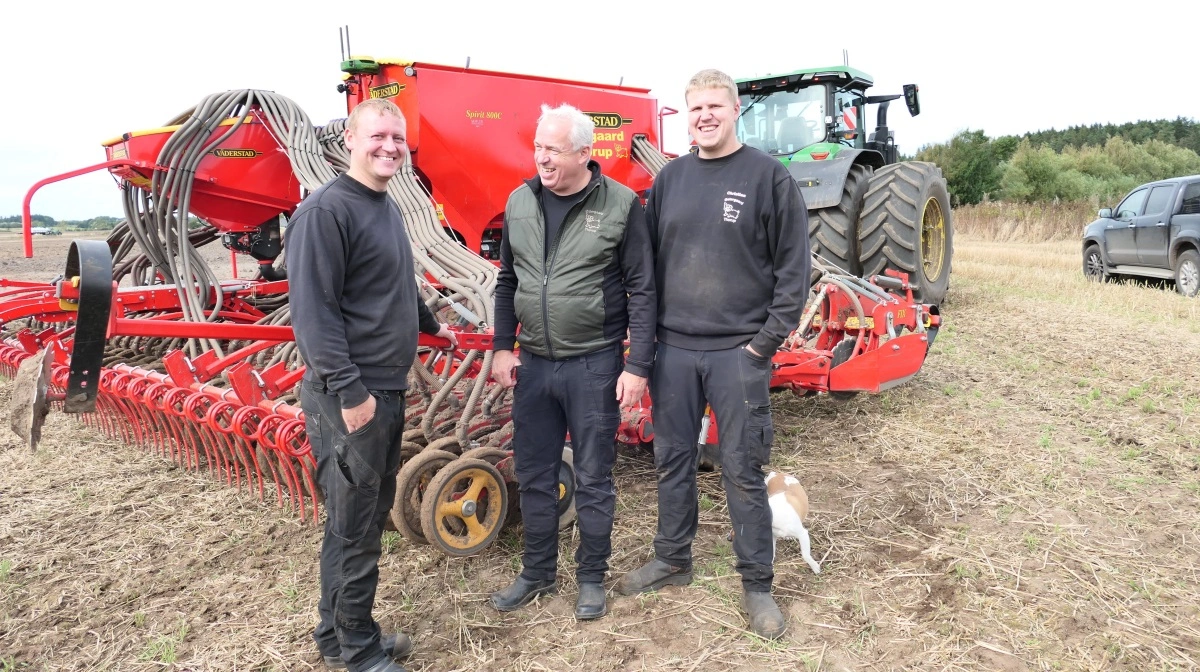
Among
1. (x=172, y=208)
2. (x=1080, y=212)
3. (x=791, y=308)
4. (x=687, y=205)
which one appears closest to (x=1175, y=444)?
(x=791, y=308)

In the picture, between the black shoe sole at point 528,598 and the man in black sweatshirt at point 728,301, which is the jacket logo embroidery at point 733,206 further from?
the black shoe sole at point 528,598

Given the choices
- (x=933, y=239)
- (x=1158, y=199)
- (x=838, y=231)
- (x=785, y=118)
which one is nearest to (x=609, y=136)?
(x=838, y=231)

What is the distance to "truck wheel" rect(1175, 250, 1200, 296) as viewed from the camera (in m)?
8.45

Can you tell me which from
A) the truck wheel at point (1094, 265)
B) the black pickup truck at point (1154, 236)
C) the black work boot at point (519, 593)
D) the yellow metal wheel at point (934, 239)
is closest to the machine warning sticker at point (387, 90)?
the black work boot at point (519, 593)

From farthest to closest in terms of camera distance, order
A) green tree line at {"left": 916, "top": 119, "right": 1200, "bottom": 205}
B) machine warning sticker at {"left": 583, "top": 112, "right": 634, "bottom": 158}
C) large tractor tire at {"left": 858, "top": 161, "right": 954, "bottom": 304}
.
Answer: green tree line at {"left": 916, "top": 119, "right": 1200, "bottom": 205} < large tractor tire at {"left": 858, "top": 161, "right": 954, "bottom": 304} < machine warning sticker at {"left": 583, "top": 112, "right": 634, "bottom": 158}

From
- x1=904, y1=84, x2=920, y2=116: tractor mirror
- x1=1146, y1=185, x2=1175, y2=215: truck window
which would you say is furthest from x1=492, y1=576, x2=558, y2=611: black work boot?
x1=1146, y1=185, x2=1175, y2=215: truck window

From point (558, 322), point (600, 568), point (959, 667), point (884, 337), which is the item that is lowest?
point (959, 667)

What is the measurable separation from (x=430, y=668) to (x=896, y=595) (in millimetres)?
1519

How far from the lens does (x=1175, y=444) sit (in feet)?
13.0

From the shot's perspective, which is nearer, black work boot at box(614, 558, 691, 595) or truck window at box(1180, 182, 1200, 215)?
black work boot at box(614, 558, 691, 595)

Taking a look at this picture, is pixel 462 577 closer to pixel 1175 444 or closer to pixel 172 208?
pixel 172 208

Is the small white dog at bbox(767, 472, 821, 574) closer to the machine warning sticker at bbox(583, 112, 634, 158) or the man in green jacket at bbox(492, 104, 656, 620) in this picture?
the man in green jacket at bbox(492, 104, 656, 620)

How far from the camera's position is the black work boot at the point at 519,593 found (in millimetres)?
2545

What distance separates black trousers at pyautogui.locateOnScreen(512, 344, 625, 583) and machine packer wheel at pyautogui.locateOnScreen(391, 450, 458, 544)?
0.30m
